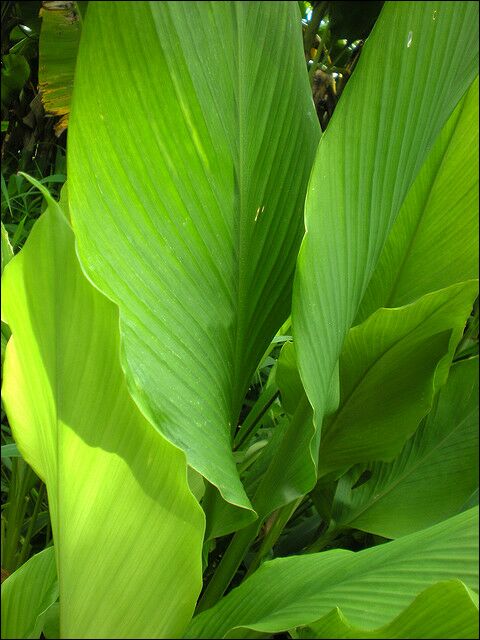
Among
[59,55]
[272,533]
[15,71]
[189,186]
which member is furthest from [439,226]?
[15,71]

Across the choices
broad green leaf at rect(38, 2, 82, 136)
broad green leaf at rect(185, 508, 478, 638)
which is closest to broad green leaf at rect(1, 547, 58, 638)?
broad green leaf at rect(185, 508, 478, 638)

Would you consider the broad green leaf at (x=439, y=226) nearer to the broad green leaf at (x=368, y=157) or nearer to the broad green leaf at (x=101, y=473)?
the broad green leaf at (x=368, y=157)

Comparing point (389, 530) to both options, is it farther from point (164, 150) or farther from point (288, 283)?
point (164, 150)

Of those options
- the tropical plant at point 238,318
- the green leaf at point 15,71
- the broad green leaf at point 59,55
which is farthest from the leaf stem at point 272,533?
the green leaf at point 15,71

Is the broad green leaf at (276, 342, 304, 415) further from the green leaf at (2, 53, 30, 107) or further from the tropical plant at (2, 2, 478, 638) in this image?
the green leaf at (2, 53, 30, 107)

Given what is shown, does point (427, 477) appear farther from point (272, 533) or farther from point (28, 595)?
point (28, 595)

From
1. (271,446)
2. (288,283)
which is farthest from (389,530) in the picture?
(288,283)
